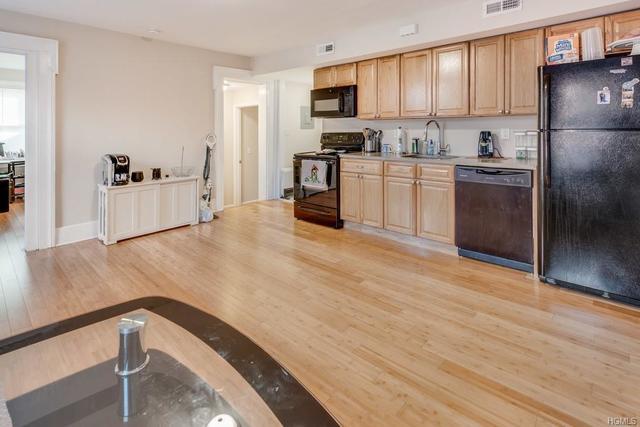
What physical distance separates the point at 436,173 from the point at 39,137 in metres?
4.43

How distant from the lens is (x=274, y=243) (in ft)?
15.0

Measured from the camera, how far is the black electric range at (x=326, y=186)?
517 cm

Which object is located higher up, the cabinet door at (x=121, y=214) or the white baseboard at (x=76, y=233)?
the cabinet door at (x=121, y=214)

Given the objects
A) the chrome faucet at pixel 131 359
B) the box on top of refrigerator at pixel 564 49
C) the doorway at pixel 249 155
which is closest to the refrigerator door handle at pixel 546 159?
the box on top of refrigerator at pixel 564 49

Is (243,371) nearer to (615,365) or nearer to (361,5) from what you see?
(615,365)

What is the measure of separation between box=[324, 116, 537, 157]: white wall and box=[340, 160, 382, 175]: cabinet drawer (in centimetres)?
74

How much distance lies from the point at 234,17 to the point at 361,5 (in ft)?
4.70

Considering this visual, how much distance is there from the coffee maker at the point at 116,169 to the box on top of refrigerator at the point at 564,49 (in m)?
4.60

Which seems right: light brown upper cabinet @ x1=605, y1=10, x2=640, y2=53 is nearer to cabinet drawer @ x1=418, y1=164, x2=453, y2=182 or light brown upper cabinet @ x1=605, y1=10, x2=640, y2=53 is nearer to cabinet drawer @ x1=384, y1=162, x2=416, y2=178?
cabinet drawer @ x1=418, y1=164, x2=453, y2=182

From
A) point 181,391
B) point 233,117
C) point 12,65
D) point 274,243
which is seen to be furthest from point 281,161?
point 181,391

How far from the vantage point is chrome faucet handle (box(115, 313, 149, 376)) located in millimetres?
1095

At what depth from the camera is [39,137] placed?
4234mm

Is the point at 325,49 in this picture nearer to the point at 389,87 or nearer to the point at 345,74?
the point at 345,74

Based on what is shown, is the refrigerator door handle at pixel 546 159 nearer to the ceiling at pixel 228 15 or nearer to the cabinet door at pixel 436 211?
the cabinet door at pixel 436 211
